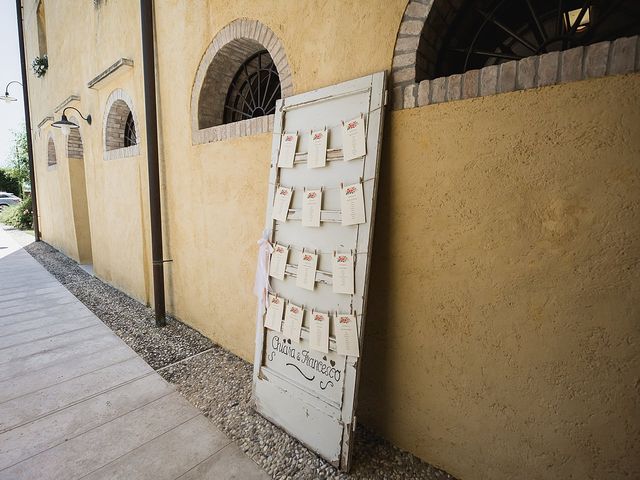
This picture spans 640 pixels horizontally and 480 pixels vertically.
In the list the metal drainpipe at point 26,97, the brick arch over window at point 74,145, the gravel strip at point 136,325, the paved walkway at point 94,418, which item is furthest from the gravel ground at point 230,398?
the metal drainpipe at point 26,97

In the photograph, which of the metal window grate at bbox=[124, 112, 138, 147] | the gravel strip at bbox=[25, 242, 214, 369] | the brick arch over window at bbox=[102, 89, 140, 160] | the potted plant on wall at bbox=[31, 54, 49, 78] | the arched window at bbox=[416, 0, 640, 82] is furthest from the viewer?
the potted plant on wall at bbox=[31, 54, 49, 78]

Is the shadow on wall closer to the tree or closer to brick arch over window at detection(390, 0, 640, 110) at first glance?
brick arch over window at detection(390, 0, 640, 110)

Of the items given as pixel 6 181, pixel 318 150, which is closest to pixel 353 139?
pixel 318 150

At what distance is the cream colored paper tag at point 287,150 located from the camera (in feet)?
8.44

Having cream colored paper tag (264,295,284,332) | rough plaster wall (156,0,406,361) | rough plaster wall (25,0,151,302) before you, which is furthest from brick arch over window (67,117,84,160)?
cream colored paper tag (264,295,284,332)

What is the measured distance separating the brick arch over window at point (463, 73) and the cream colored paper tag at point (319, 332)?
155cm

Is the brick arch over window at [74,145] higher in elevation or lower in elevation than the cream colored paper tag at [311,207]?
higher

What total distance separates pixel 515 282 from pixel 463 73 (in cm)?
125

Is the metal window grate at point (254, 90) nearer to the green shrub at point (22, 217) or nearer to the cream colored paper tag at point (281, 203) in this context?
the cream colored paper tag at point (281, 203)

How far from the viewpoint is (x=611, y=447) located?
5.27 ft

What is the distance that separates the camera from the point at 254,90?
3605mm

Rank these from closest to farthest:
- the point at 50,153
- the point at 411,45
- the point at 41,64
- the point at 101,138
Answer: the point at 411,45 < the point at 101,138 < the point at 41,64 < the point at 50,153

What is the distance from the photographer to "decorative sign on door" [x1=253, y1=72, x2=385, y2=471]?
2.18 m

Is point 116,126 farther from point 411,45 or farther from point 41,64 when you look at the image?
point 41,64
